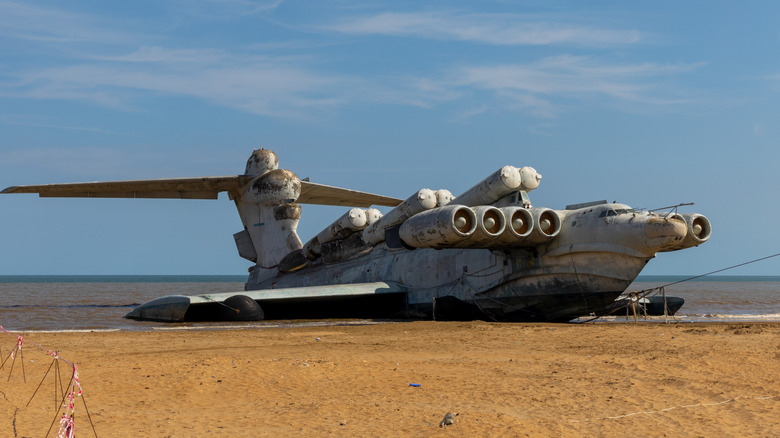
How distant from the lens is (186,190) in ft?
76.8

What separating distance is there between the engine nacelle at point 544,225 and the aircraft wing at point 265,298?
5.11 metres

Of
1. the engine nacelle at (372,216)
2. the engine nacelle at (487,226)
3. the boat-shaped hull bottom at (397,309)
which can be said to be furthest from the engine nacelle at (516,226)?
the engine nacelle at (372,216)

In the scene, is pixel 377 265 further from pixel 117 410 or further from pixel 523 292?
pixel 117 410

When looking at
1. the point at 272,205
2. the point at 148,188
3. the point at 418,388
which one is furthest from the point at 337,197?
the point at 418,388

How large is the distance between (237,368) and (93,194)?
1511 cm

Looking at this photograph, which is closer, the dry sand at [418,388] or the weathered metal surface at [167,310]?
the dry sand at [418,388]

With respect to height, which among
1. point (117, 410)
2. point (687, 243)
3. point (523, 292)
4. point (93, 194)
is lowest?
point (117, 410)

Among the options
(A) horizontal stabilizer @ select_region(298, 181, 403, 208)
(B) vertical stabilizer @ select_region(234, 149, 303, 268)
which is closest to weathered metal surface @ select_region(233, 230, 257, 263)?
(B) vertical stabilizer @ select_region(234, 149, 303, 268)

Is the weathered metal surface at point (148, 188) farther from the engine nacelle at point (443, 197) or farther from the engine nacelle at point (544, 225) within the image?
the engine nacelle at point (544, 225)

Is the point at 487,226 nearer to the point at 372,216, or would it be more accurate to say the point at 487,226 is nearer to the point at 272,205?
the point at 372,216

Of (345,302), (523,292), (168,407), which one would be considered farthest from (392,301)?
(168,407)

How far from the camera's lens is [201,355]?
9.73 m

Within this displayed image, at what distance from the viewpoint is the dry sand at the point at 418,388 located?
5594 millimetres

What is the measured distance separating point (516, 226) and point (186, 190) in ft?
40.6
